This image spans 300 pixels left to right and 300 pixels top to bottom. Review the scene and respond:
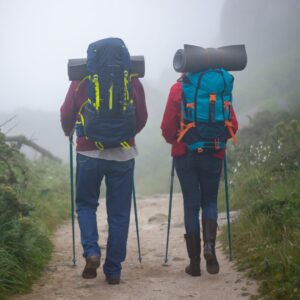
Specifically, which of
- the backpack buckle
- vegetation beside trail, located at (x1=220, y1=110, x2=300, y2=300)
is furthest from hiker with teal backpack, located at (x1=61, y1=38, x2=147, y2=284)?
vegetation beside trail, located at (x1=220, y1=110, x2=300, y2=300)

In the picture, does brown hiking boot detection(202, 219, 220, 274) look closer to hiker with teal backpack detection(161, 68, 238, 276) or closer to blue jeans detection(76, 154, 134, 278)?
hiker with teal backpack detection(161, 68, 238, 276)

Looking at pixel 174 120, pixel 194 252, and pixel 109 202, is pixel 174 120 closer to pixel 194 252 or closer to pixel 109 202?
pixel 109 202

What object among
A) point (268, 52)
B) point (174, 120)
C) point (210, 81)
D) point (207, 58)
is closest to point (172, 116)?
point (174, 120)

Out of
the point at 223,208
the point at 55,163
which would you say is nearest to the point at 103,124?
the point at 223,208

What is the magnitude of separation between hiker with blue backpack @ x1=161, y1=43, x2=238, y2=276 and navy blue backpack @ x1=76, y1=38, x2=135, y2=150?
1.86 ft

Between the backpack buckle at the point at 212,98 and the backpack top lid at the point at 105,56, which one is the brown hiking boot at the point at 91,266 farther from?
the backpack buckle at the point at 212,98

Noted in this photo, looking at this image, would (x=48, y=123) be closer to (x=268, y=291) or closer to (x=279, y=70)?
(x=279, y=70)

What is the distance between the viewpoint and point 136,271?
5477 mm

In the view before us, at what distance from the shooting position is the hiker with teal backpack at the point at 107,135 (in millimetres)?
4551

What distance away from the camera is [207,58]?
4.80 m

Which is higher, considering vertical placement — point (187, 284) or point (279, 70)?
point (279, 70)

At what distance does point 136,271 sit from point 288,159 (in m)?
3.42

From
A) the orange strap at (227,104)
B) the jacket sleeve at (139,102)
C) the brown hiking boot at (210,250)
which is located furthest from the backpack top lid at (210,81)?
the brown hiking boot at (210,250)

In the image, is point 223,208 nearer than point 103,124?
No
